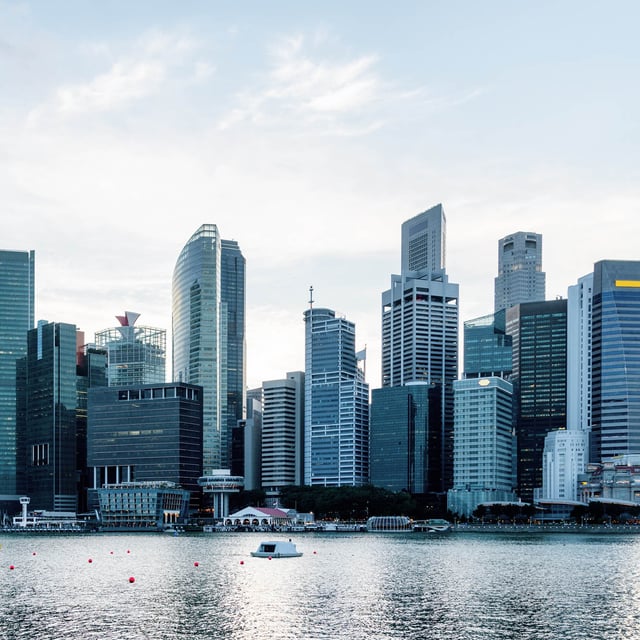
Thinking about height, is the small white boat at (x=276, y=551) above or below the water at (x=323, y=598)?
below

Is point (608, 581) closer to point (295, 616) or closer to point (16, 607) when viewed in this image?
point (295, 616)

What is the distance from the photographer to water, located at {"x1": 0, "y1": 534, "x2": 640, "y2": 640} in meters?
81.0

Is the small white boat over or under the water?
under

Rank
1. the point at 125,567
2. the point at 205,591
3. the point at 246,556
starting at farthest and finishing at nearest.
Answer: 1. the point at 246,556
2. the point at 125,567
3. the point at 205,591

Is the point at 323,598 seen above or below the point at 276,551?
above

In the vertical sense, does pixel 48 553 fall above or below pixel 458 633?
below

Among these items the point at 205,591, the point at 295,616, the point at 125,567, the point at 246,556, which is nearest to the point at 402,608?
the point at 295,616

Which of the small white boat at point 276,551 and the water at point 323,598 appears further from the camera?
the small white boat at point 276,551

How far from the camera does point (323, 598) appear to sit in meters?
102

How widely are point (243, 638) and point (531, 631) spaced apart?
22089 mm

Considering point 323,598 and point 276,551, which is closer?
point 323,598

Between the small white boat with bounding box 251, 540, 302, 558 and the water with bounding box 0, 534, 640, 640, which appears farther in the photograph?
the small white boat with bounding box 251, 540, 302, 558

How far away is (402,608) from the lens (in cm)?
9481

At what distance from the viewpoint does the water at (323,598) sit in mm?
80962
